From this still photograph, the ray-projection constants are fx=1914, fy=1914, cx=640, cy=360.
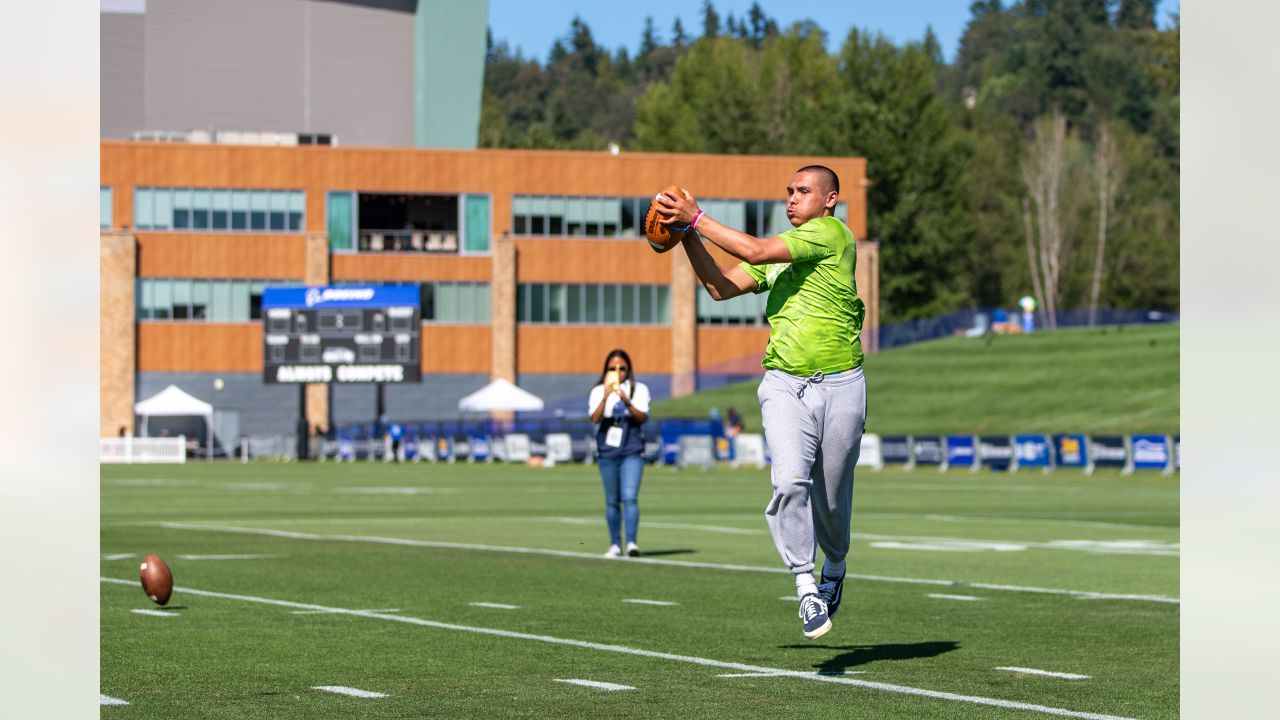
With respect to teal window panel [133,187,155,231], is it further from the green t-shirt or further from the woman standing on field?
the green t-shirt

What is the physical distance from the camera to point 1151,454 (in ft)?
153

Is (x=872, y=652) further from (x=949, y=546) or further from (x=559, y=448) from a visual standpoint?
(x=559, y=448)

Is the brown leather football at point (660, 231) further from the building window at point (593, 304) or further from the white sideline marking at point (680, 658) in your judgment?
the building window at point (593, 304)

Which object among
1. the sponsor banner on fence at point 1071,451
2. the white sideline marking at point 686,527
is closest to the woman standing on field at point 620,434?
the white sideline marking at point 686,527

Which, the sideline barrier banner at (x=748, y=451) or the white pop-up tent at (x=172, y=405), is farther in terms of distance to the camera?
the white pop-up tent at (x=172, y=405)

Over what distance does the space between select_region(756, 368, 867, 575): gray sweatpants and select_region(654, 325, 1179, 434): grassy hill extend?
56811mm

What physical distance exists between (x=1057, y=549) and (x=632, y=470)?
4956 millimetres

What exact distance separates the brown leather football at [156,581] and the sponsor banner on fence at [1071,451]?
3851 cm

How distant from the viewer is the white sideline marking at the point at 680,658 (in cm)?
841

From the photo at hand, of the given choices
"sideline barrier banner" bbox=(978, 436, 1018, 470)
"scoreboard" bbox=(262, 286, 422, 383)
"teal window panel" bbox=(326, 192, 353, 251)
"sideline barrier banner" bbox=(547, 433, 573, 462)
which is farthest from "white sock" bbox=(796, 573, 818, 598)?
"teal window panel" bbox=(326, 192, 353, 251)

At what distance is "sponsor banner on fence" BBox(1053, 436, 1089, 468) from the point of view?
160ft

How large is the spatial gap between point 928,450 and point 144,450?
106 ft

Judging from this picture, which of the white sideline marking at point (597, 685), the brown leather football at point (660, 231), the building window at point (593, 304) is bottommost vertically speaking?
the white sideline marking at point (597, 685)
